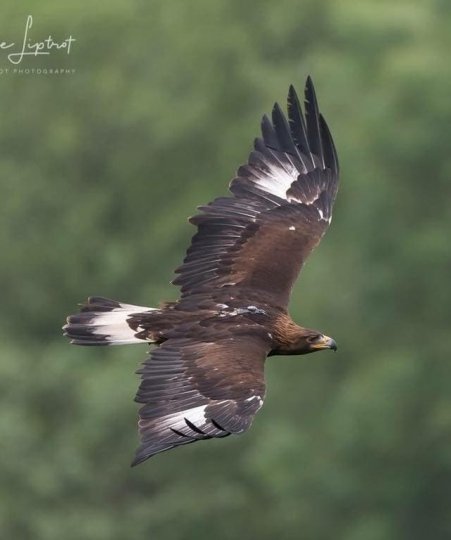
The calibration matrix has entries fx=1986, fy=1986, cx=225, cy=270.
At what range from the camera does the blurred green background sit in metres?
23.8

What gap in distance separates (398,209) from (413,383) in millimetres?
2756

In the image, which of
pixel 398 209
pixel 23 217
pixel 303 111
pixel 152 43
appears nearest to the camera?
pixel 303 111

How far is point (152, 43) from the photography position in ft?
119

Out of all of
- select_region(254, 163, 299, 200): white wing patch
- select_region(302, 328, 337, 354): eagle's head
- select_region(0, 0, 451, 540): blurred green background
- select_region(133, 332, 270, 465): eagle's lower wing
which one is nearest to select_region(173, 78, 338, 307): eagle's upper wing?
select_region(254, 163, 299, 200): white wing patch

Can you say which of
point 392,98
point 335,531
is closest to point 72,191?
point 392,98

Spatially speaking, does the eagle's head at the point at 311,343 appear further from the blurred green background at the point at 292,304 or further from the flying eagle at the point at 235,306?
the blurred green background at the point at 292,304

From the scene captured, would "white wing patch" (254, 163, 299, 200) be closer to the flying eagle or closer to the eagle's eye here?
the flying eagle

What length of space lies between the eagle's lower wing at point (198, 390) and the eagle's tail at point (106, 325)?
1.86 ft

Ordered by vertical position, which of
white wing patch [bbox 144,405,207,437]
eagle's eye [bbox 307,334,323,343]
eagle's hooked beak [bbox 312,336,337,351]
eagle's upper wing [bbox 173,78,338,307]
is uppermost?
eagle's upper wing [bbox 173,78,338,307]

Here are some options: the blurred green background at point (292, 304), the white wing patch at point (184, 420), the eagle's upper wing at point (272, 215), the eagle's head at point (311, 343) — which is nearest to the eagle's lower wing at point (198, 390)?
the white wing patch at point (184, 420)

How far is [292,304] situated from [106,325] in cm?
1151

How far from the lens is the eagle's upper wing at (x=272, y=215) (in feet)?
45.8

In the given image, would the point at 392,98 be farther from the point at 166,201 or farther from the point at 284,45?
the point at 284,45

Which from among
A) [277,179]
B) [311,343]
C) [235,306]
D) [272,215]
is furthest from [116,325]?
[277,179]
